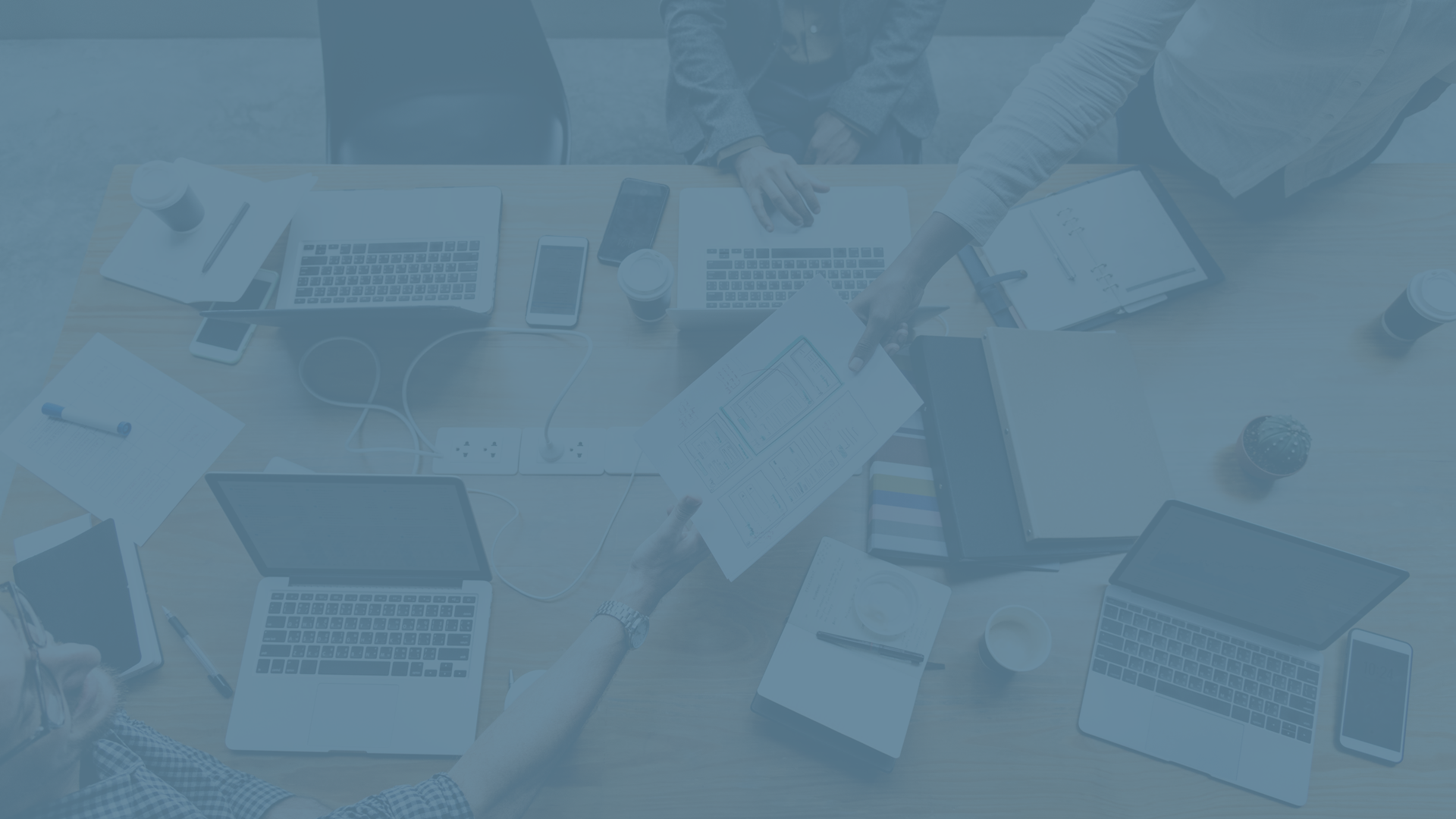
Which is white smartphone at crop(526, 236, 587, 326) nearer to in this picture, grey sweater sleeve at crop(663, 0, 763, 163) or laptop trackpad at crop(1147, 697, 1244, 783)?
grey sweater sleeve at crop(663, 0, 763, 163)

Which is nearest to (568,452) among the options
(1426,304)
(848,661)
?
(848,661)

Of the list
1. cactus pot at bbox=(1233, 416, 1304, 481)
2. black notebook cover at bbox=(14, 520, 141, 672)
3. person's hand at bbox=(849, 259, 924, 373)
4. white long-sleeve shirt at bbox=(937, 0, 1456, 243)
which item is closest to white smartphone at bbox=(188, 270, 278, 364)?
black notebook cover at bbox=(14, 520, 141, 672)

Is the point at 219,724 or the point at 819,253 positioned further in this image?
the point at 819,253

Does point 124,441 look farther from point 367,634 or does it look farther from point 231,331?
point 367,634

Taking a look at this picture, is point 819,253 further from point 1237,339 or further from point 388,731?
point 388,731

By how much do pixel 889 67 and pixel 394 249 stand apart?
103 centimetres

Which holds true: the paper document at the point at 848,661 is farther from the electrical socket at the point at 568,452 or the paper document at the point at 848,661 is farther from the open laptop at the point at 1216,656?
the electrical socket at the point at 568,452

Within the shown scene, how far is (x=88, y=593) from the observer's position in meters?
1.04

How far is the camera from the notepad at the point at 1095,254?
1229 mm

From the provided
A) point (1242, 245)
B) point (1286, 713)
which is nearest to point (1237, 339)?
point (1242, 245)

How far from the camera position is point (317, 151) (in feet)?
8.01

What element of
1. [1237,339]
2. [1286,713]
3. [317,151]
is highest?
[1237,339]

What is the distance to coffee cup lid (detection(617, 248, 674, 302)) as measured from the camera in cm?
116

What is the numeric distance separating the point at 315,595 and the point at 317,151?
1.91 meters
